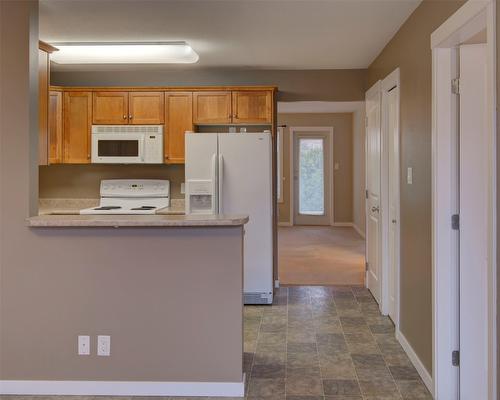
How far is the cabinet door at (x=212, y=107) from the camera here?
16.1 feet

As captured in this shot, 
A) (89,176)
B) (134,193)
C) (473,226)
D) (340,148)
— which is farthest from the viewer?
(340,148)

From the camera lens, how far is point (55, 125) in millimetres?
4934

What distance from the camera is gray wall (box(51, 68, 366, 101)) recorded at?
5195 millimetres

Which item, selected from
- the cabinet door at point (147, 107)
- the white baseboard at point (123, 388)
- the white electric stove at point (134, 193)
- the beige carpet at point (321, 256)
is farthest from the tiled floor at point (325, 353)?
the cabinet door at point (147, 107)

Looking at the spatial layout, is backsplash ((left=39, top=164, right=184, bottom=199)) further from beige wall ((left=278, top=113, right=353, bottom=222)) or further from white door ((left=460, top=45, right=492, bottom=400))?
beige wall ((left=278, top=113, right=353, bottom=222))

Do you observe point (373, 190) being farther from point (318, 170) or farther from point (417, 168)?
point (318, 170)

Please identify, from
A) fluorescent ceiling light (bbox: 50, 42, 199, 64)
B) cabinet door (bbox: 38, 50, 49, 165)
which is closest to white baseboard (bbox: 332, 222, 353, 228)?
fluorescent ceiling light (bbox: 50, 42, 199, 64)

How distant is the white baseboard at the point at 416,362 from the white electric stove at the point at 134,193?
9.27ft

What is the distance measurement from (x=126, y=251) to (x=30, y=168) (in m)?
0.73

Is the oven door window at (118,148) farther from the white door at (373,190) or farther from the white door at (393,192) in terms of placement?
the white door at (393,192)

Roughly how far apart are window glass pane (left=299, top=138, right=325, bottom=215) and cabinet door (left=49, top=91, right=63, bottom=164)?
21.5 ft

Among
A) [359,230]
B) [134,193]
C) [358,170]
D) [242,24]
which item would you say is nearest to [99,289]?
[242,24]

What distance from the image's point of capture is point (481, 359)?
2496 millimetres

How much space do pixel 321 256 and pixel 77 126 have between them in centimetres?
393
